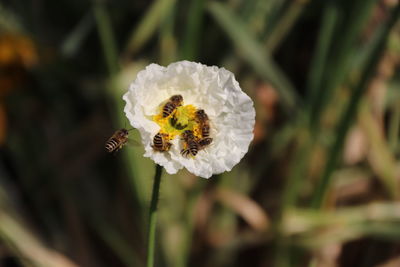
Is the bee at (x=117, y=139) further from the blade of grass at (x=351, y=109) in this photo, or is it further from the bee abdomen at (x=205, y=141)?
the blade of grass at (x=351, y=109)

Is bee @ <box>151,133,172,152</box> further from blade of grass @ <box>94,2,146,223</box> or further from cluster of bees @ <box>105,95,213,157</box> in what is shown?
blade of grass @ <box>94,2,146,223</box>

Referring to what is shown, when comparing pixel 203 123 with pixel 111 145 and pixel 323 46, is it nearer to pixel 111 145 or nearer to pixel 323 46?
pixel 111 145

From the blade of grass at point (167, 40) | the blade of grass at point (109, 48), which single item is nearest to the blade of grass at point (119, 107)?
the blade of grass at point (109, 48)

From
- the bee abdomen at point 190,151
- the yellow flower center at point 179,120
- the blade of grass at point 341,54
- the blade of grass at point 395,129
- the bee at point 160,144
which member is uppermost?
the blade of grass at point 341,54

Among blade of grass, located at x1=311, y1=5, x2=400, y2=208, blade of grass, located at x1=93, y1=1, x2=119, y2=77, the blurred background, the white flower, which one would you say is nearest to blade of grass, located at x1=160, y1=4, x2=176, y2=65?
the blurred background

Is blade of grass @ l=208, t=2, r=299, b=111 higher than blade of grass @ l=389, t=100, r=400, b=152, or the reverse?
blade of grass @ l=208, t=2, r=299, b=111

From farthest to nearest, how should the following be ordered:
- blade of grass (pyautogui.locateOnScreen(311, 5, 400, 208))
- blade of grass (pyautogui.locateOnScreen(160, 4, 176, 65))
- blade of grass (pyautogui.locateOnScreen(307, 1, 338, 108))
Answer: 1. blade of grass (pyautogui.locateOnScreen(160, 4, 176, 65))
2. blade of grass (pyautogui.locateOnScreen(307, 1, 338, 108))
3. blade of grass (pyautogui.locateOnScreen(311, 5, 400, 208))
